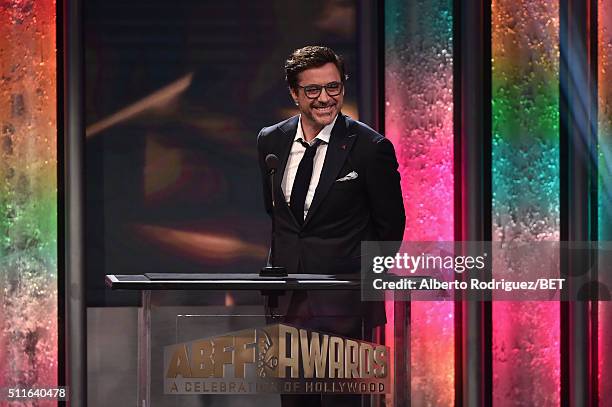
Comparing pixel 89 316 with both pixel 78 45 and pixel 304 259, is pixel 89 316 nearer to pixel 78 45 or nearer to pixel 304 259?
pixel 78 45

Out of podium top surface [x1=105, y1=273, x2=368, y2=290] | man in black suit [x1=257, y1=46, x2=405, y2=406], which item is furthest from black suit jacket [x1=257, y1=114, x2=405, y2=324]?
podium top surface [x1=105, y1=273, x2=368, y2=290]

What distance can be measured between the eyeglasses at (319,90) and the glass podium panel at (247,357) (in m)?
0.94

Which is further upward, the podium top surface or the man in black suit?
the man in black suit

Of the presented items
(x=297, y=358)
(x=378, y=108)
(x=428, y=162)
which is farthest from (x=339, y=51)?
(x=297, y=358)

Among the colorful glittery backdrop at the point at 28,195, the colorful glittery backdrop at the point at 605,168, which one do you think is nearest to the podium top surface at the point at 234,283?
the colorful glittery backdrop at the point at 28,195

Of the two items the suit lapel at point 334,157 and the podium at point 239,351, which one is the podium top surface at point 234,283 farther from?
the suit lapel at point 334,157

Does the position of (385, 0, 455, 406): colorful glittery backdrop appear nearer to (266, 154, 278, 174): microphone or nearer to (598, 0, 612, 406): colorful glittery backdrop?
(598, 0, 612, 406): colorful glittery backdrop

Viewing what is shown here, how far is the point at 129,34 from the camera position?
499cm

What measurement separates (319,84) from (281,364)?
1.12 metres

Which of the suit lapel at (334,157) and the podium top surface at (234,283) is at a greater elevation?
the suit lapel at (334,157)

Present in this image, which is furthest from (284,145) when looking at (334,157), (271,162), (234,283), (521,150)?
(521,150)

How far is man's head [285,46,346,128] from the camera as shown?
3.98 metres

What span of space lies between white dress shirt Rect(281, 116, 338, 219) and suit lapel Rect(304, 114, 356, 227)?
0.07 ft

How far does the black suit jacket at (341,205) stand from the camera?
12.5 ft
